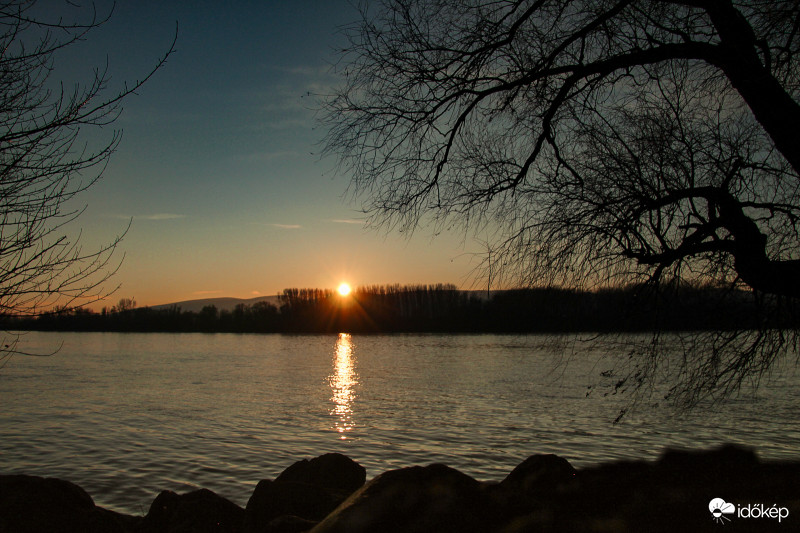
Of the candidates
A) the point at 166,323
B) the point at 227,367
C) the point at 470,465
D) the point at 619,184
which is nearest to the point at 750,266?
the point at 619,184

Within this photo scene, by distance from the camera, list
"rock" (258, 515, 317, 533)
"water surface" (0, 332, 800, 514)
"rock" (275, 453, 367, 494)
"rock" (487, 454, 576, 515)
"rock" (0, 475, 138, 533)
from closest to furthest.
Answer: "rock" (487, 454, 576, 515)
"rock" (258, 515, 317, 533)
"rock" (0, 475, 138, 533)
"rock" (275, 453, 367, 494)
"water surface" (0, 332, 800, 514)

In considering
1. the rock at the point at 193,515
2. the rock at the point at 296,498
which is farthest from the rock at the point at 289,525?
the rock at the point at 193,515

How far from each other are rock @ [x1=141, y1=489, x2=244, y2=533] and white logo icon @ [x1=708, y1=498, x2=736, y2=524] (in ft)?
16.2

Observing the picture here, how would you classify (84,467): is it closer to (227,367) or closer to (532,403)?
(532,403)

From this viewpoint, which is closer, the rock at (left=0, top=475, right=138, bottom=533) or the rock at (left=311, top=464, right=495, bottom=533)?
the rock at (left=311, top=464, right=495, bottom=533)

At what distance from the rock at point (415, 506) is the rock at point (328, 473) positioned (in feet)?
11.3

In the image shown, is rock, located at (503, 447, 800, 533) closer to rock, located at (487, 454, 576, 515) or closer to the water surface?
rock, located at (487, 454, 576, 515)

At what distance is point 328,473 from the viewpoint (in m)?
8.05

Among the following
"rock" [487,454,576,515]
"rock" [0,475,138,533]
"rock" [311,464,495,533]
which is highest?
"rock" [311,464,495,533]

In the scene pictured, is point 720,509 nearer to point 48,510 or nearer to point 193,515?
point 193,515

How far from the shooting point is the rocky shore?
4.16 metres

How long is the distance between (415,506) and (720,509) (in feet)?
7.37

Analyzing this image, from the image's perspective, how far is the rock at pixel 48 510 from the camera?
5.94 metres

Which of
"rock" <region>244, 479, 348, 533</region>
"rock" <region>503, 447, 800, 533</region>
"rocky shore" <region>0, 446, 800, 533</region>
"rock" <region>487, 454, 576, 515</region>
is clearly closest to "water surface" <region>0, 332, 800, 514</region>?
"rock" <region>487, 454, 576, 515</region>
